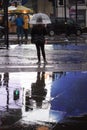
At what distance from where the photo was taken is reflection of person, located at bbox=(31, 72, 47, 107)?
36.3ft

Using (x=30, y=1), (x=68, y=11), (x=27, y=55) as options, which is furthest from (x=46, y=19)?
(x=30, y=1)

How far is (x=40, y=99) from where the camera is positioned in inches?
436

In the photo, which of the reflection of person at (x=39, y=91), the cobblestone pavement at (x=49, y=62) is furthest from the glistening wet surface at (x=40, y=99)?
the cobblestone pavement at (x=49, y=62)

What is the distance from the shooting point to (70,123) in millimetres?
8734

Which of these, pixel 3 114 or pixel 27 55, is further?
pixel 27 55

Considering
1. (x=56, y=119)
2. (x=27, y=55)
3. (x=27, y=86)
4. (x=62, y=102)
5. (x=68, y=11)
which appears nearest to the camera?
(x=56, y=119)

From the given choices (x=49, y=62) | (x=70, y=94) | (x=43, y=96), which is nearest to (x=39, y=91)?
(x=43, y=96)

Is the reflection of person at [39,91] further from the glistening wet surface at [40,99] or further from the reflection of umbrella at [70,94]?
the reflection of umbrella at [70,94]

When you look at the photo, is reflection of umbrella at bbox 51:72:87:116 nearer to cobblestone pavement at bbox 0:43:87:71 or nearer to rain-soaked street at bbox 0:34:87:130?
rain-soaked street at bbox 0:34:87:130

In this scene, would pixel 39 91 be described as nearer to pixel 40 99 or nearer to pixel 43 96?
pixel 43 96

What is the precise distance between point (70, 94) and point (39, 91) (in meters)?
0.98

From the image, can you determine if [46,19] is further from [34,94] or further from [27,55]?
[34,94]

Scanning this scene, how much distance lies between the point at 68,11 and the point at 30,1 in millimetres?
7729

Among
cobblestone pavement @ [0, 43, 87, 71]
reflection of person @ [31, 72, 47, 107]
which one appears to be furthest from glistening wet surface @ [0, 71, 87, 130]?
cobblestone pavement @ [0, 43, 87, 71]
